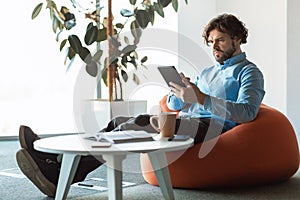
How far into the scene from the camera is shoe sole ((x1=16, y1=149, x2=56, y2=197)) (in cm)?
236

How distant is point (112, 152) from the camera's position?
5.72 feet

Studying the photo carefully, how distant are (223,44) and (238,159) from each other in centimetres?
62

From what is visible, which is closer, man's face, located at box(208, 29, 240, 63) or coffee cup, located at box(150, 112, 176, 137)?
coffee cup, located at box(150, 112, 176, 137)

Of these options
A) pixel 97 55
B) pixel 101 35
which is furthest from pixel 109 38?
pixel 97 55

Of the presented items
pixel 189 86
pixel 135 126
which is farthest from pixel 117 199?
pixel 189 86

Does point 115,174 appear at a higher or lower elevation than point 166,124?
lower

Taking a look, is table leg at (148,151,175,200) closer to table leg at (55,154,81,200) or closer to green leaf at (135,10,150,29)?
table leg at (55,154,81,200)

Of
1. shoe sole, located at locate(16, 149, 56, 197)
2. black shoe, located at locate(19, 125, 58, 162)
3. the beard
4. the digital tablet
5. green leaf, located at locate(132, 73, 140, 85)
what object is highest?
the beard

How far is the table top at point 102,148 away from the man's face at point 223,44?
0.75 metres

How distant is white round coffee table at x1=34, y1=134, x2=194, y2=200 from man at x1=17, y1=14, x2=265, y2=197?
274 millimetres

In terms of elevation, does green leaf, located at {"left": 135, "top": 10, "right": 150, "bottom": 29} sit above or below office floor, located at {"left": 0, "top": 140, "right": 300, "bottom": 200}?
above

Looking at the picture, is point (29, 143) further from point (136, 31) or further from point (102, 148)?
point (136, 31)

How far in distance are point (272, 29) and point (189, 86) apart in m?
2.19

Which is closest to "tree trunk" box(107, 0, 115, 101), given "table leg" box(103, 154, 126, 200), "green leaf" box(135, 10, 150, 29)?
"green leaf" box(135, 10, 150, 29)
